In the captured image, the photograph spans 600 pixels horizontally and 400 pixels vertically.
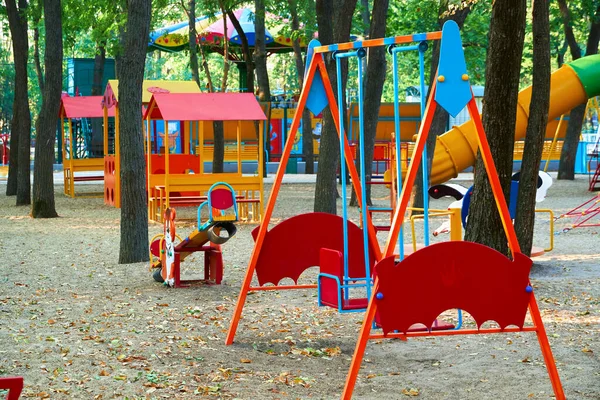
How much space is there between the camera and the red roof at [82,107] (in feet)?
80.9

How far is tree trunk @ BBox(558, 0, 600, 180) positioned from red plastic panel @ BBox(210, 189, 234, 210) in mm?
14261

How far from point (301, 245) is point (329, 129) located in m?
8.12

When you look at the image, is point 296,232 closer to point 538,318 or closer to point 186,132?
point 538,318

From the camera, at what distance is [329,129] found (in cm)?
1586

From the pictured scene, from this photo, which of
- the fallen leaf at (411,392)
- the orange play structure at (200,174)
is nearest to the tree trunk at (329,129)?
the orange play structure at (200,174)

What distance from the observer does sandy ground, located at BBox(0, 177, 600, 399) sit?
6.11 m

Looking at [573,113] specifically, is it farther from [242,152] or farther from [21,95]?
[242,152]

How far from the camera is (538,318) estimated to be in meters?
5.79

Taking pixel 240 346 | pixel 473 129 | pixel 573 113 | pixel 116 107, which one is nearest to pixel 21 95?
pixel 116 107

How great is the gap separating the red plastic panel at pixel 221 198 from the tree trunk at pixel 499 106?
2.62m

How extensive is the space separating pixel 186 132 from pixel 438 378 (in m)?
17.3

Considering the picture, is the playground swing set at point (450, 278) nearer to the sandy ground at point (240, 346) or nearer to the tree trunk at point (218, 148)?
the sandy ground at point (240, 346)

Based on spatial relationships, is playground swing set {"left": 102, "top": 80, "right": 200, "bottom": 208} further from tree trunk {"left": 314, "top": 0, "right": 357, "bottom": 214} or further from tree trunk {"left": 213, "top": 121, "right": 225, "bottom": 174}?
tree trunk {"left": 314, "top": 0, "right": 357, "bottom": 214}

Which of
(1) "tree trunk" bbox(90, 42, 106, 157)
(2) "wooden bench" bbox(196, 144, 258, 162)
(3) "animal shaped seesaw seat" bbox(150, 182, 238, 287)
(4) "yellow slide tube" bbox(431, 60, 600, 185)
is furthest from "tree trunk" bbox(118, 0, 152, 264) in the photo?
(2) "wooden bench" bbox(196, 144, 258, 162)
